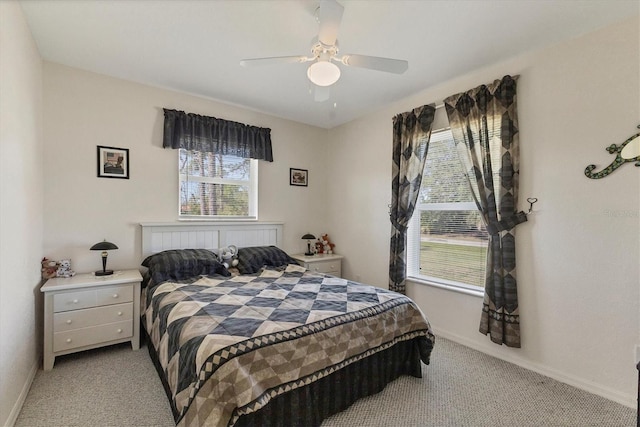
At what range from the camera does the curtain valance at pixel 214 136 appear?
3225mm

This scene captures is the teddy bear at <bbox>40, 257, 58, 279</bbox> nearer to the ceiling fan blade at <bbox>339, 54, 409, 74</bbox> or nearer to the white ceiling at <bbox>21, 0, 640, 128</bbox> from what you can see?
the white ceiling at <bbox>21, 0, 640, 128</bbox>

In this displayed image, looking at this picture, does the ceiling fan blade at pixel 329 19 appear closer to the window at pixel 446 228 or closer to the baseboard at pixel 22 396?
the window at pixel 446 228

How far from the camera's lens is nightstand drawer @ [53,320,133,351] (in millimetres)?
2355

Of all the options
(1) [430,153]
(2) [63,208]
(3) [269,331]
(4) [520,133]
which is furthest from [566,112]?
(2) [63,208]

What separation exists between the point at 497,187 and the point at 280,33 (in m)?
2.22

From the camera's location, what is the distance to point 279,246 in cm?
406

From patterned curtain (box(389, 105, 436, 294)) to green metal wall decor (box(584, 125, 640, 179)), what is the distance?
144cm

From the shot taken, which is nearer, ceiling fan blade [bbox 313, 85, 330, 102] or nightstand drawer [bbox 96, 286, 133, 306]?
ceiling fan blade [bbox 313, 85, 330, 102]

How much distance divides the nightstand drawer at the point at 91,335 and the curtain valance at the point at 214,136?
1.83 metres

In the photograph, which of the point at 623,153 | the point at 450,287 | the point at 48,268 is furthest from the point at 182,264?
the point at 623,153

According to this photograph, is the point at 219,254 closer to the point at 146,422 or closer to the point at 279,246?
the point at 279,246

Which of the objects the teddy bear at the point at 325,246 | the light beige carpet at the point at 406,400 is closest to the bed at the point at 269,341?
the light beige carpet at the point at 406,400

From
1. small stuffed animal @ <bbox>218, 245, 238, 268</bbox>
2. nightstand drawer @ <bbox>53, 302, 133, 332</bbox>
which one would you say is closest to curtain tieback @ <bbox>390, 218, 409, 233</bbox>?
small stuffed animal @ <bbox>218, 245, 238, 268</bbox>

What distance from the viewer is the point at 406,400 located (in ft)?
6.59
